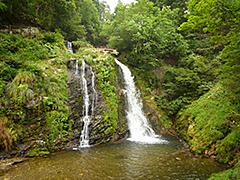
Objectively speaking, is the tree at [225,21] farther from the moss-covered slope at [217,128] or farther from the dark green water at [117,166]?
the dark green water at [117,166]

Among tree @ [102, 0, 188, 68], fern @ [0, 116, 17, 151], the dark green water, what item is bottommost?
the dark green water

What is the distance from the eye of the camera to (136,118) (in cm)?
1150

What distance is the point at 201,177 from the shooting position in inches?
175

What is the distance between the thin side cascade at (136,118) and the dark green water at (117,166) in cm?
307

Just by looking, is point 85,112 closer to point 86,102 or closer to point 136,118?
point 86,102

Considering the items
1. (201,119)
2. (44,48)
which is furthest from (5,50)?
(201,119)

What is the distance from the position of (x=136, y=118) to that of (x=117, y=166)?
21.3ft

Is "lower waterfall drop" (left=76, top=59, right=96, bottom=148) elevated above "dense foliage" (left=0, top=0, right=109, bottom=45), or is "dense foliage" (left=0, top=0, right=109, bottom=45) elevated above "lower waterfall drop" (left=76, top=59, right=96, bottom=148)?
"dense foliage" (left=0, top=0, right=109, bottom=45)

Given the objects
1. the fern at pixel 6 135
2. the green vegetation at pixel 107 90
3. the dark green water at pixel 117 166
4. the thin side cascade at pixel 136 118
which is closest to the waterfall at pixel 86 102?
the green vegetation at pixel 107 90

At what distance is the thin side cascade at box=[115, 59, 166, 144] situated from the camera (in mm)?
9964

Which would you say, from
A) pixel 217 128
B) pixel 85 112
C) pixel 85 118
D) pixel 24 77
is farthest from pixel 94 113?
pixel 217 128

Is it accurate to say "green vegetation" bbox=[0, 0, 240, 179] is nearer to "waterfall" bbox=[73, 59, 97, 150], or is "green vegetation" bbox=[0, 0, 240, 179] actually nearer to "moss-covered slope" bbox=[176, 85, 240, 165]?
"moss-covered slope" bbox=[176, 85, 240, 165]

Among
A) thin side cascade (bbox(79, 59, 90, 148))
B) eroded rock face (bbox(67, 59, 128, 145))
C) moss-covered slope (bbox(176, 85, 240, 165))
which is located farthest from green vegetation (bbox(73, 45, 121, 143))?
moss-covered slope (bbox(176, 85, 240, 165))

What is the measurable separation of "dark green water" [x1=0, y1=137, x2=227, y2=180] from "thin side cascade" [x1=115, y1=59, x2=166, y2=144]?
307cm
